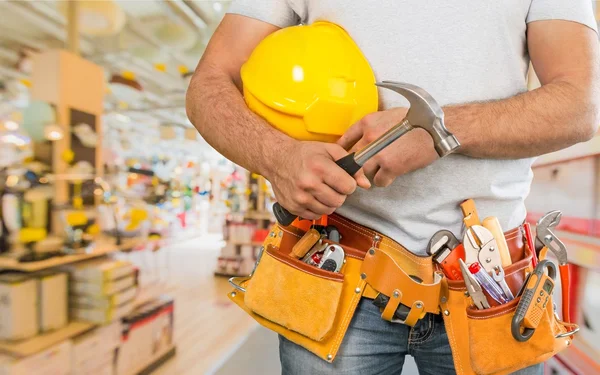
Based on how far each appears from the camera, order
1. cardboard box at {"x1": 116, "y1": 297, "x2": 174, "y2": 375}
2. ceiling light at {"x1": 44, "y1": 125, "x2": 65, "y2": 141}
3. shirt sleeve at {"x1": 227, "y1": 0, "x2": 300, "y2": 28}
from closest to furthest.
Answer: shirt sleeve at {"x1": 227, "y1": 0, "x2": 300, "y2": 28}, ceiling light at {"x1": 44, "y1": 125, "x2": 65, "y2": 141}, cardboard box at {"x1": 116, "y1": 297, "x2": 174, "y2": 375}

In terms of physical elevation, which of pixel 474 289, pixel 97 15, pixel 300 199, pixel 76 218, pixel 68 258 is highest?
pixel 97 15

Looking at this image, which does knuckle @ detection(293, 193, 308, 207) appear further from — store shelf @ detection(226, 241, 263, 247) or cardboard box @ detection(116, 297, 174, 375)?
store shelf @ detection(226, 241, 263, 247)

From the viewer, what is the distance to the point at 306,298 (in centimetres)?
78

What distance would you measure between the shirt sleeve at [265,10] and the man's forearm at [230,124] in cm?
15

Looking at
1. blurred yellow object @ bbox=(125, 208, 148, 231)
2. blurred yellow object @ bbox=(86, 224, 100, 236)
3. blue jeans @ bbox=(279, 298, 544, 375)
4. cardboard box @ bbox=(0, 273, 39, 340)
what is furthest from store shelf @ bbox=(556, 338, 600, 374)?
blurred yellow object @ bbox=(125, 208, 148, 231)

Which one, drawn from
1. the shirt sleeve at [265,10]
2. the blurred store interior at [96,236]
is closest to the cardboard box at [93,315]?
the blurred store interior at [96,236]

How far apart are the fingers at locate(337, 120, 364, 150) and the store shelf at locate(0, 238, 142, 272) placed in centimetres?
216

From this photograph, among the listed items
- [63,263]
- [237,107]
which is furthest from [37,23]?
[237,107]

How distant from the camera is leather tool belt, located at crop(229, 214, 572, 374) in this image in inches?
30.0

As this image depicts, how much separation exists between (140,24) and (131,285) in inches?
133

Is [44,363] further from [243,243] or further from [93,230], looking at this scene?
[243,243]

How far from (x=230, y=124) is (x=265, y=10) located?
29 cm

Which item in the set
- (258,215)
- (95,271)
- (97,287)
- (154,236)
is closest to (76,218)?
(95,271)

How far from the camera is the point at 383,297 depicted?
2.58 feet
